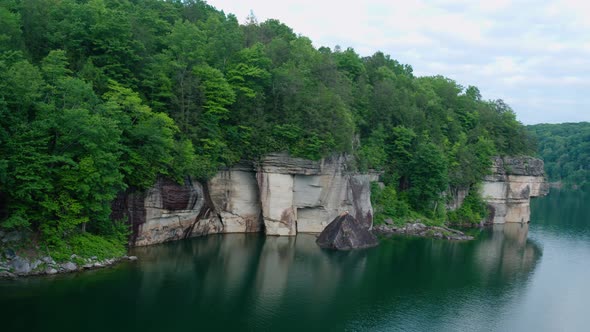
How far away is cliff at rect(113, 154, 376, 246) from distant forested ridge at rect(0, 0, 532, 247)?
4.38 ft

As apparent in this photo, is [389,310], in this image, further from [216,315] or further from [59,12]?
[59,12]

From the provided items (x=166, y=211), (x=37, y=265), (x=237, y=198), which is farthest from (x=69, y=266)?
(x=237, y=198)

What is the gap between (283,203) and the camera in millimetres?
38531

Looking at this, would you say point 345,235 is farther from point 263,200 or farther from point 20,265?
point 20,265

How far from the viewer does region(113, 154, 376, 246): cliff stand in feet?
113

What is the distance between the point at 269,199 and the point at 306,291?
1274 cm

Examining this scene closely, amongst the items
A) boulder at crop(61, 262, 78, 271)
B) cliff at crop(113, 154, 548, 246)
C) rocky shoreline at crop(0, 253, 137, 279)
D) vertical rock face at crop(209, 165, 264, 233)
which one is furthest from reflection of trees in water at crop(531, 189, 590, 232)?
boulder at crop(61, 262, 78, 271)

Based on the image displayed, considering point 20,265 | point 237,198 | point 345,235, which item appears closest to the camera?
point 20,265

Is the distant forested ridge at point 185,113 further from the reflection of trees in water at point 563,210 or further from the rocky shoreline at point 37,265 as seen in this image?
the reflection of trees in water at point 563,210

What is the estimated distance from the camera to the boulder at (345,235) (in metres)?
36.8

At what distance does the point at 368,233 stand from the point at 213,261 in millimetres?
13731

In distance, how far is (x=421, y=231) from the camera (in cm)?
4462

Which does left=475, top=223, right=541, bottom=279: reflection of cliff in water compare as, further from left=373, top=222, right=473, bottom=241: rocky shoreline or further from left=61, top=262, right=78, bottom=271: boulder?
left=61, top=262, right=78, bottom=271: boulder

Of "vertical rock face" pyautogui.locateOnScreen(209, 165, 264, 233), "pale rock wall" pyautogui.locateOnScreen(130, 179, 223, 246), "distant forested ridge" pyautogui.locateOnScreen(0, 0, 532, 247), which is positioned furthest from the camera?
"vertical rock face" pyautogui.locateOnScreen(209, 165, 264, 233)
